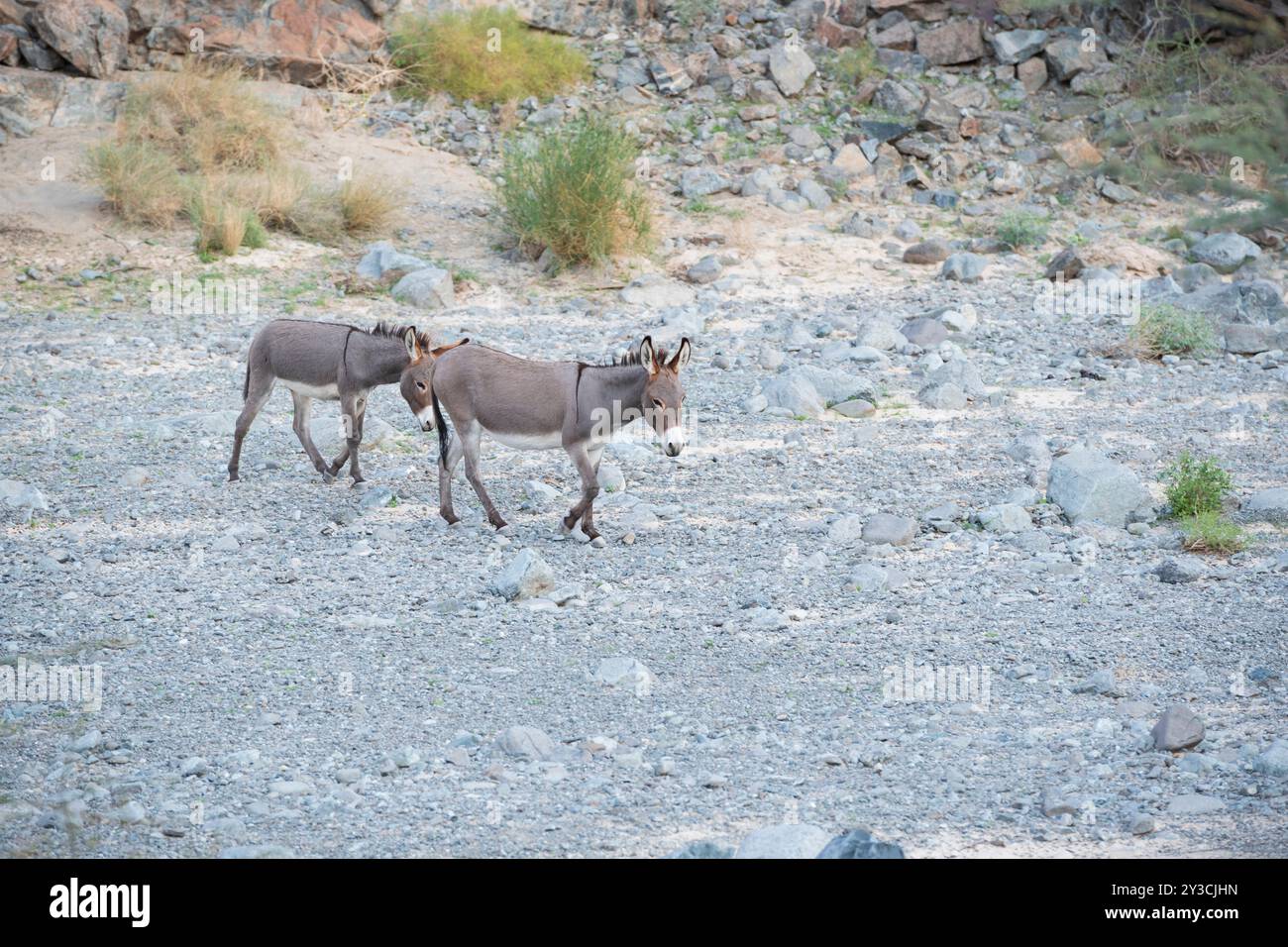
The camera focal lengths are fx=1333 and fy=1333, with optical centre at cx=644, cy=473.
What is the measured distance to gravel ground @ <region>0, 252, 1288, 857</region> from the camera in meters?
4.71

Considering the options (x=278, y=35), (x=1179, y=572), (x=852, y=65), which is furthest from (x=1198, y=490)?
(x=278, y=35)

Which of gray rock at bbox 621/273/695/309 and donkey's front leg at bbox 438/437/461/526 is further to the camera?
gray rock at bbox 621/273/695/309

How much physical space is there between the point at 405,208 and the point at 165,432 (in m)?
5.50

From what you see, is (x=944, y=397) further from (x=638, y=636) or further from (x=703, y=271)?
(x=638, y=636)

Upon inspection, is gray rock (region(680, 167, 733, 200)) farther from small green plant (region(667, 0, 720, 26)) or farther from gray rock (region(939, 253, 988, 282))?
small green plant (region(667, 0, 720, 26))

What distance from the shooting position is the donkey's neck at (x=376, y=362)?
8.18 metres

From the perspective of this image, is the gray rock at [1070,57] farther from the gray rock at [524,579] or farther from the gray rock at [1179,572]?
the gray rock at [524,579]

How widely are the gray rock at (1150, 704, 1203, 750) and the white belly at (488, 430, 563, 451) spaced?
12.0 ft

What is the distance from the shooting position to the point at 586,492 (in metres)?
7.50

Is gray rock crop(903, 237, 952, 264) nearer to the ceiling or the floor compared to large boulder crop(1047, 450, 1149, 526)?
nearer to the ceiling

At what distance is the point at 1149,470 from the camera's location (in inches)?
338

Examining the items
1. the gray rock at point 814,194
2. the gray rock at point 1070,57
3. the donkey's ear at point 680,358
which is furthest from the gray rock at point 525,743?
the gray rock at point 1070,57

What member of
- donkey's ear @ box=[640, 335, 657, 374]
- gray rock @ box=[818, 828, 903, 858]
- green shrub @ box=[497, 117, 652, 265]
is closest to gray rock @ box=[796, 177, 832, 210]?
green shrub @ box=[497, 117, 652, 265]

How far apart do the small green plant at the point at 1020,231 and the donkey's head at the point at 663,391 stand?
7530mm
